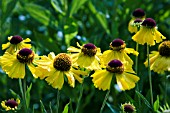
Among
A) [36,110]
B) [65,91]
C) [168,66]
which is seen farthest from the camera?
[36,110]

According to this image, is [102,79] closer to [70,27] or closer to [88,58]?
[88,58]

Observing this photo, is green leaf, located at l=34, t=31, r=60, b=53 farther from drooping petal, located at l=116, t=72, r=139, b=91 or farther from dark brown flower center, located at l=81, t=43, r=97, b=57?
A: drooping petal, located at l=116, t=72, r=139, b=91

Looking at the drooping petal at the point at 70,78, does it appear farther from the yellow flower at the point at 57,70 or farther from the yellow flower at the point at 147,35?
the yellow flower at the point at 147,35

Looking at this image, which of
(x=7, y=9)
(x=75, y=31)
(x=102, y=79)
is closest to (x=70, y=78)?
(x=102, y=79)

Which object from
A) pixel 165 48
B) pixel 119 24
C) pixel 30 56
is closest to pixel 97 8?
pixel 119 24

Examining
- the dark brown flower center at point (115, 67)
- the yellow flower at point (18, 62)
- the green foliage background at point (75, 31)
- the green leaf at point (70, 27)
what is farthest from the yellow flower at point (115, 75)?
the green leaf at point (70, 27)

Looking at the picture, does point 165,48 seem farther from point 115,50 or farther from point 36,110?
point 36,110
